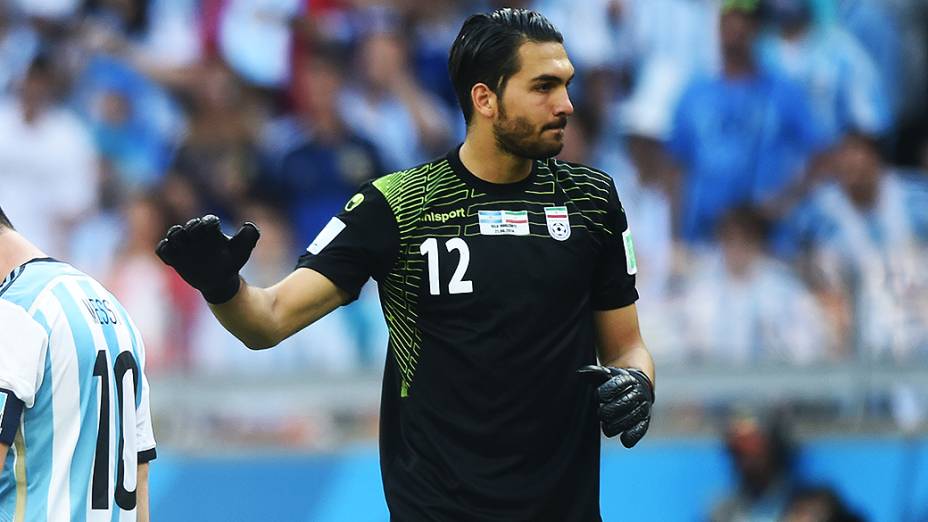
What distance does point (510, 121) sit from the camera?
4.38 meters

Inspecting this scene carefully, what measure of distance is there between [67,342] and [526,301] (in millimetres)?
1331

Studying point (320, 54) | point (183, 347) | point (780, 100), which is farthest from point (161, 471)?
point (780, 100)

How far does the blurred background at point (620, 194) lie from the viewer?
746 cm

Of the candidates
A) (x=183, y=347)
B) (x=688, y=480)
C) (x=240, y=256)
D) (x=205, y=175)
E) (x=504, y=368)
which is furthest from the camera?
(x=205, y=175)

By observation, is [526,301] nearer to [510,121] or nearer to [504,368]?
[504,368]

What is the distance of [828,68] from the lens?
31.9 feet

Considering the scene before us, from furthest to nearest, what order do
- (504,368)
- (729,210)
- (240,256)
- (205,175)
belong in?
(205,175), (729,210), (504,368), (240,256)

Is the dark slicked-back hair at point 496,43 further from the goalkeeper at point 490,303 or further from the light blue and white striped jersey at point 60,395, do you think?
the light blue and white striped jersey at point 60,395

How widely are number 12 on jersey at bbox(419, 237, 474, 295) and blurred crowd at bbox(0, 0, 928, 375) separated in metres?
3.99

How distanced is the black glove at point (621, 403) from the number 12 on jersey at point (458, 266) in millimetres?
434

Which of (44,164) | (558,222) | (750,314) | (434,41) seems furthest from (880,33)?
(558,222)

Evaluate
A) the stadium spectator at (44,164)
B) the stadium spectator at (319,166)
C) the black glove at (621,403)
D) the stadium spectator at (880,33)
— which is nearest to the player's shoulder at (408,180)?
the black glove at (621,403)

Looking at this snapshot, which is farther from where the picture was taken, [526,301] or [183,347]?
[183,347]

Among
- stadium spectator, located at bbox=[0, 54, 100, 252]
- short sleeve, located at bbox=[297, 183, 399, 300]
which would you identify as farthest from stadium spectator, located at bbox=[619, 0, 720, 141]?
short sleeve, located at bbox=[297, 183, 399, 300]
